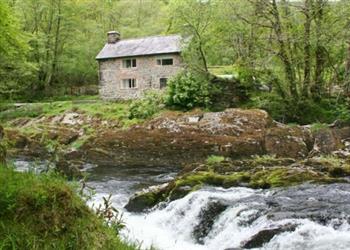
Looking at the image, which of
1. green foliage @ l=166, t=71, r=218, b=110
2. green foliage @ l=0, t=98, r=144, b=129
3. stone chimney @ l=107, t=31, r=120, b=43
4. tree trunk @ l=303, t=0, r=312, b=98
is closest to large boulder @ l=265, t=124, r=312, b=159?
tree trunk @ l=303, t=0, r=312, b=98

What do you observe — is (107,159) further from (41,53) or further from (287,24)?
(41,53)

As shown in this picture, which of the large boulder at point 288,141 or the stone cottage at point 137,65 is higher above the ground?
the stone cottage at point 137,65

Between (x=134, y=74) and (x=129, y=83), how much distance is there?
1078mm

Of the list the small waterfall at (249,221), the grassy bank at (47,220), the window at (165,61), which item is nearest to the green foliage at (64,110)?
the window at (165,61)

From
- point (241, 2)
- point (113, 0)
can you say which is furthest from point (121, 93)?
point (113, 0)

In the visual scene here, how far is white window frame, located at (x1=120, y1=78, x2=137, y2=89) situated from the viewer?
42469 millimetres

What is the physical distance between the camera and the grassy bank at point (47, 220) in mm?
4629

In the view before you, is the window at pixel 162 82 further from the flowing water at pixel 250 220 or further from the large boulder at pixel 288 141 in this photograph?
the flowing water at pixel 250 220

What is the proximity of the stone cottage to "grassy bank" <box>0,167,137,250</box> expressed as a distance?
34781 mm

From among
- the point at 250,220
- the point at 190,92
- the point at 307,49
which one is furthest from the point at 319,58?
the point at 250,220

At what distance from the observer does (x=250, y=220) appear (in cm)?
1113

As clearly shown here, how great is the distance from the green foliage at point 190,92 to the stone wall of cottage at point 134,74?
7.77 meters

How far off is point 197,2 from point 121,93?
1180 cm

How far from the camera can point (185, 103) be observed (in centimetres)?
3128
